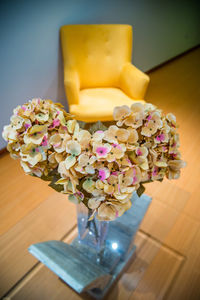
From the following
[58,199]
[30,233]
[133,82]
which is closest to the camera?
[30,233]

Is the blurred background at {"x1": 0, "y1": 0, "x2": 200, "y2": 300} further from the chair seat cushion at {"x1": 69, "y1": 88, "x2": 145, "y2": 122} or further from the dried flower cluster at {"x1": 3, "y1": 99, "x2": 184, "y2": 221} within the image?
the dried flower cluster at {"x1": 3, "y1": 99, "x2": 184, "y2": 221}

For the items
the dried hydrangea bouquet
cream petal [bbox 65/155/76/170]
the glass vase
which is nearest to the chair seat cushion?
the glass vase

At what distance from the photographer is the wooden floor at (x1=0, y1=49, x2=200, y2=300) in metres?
1.36

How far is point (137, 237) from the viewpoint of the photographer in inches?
64.4

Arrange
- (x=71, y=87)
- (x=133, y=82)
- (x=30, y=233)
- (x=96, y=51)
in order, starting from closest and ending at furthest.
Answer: (x=30, y=233)
(x=71, y=87)
(x=133, y=82)
(x=96, y=51)

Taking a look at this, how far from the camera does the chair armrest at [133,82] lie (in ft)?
7.46

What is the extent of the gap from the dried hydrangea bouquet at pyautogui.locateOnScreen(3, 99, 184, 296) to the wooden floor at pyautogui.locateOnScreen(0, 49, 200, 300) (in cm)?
87

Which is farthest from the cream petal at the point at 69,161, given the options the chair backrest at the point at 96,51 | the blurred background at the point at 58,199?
the chair backrest at the point at 96,51

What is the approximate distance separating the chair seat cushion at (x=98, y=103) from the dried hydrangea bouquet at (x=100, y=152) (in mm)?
1282

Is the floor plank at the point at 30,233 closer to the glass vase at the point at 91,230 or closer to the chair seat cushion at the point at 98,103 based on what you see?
the glass vase at the point at 91,230

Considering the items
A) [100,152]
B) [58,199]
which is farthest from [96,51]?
[100,152]

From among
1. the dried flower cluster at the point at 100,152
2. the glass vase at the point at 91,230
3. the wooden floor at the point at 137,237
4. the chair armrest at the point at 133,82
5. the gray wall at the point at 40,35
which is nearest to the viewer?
the dried flower cluster at the point at 100,152

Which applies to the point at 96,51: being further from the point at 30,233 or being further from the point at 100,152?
the point at 100,152

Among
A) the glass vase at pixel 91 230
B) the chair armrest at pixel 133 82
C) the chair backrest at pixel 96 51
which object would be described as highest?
the chair backrest at pixel 96 51
